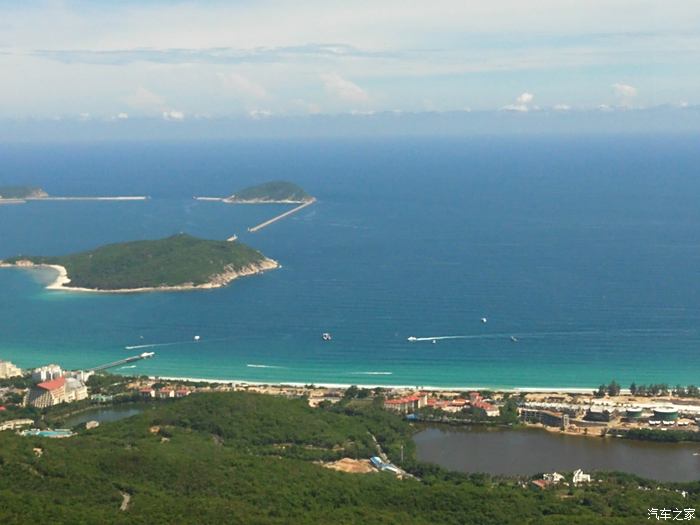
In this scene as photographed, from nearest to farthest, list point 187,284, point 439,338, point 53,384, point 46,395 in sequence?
point 46,395 → point 53,384 → point 439,338 → point 187,284

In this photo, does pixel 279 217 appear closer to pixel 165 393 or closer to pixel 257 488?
pixel 165 393

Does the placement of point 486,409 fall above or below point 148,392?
below

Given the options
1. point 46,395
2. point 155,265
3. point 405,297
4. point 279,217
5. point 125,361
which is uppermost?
point 279,217

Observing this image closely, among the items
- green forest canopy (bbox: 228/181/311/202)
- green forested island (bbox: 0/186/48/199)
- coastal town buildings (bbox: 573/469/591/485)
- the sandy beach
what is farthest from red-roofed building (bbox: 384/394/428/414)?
green forested island (bbox: 0/186/48/199)

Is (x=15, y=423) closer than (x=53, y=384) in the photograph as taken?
Yes

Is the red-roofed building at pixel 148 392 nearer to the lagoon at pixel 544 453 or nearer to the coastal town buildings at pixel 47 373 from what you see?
the coastal town buildings at pixel 47 373

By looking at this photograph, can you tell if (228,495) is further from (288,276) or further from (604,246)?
(604,246)

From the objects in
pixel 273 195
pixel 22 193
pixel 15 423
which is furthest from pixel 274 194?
pixel 15 423

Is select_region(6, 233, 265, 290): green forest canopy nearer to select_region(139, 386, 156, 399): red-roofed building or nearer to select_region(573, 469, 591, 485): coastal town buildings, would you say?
select_region(139, 386, 156, 399): red-roofed building

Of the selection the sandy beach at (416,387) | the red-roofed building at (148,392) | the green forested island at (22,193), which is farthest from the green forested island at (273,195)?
the red-roofed building at (148,392)
